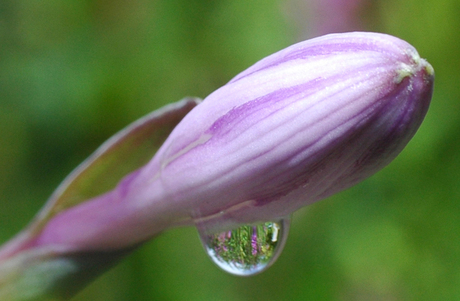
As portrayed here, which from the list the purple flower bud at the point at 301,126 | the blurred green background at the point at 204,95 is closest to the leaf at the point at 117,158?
the purple flower bud at the point at 301,126

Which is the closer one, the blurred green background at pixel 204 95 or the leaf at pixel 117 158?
the leaf at pixel 117 158

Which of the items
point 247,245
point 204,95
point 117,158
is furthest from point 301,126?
point 204,95

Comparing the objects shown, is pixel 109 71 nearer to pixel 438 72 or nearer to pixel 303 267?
pixel 303 267

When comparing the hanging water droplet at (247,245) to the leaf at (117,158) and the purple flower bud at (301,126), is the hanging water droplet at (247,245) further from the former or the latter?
the leaf at (117,158)

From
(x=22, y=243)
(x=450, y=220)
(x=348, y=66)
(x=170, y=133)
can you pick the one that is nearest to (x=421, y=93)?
(x=348, y=66)

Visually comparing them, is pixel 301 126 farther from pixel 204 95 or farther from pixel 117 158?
pixel 204 95

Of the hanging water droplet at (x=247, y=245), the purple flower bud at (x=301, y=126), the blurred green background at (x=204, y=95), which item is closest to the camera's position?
the purple flower bud at (x=301, y=126)
